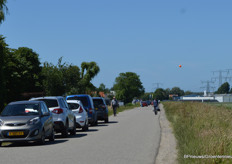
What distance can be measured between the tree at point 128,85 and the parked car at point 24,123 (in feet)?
524

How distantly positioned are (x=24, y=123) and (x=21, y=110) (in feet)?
3.44

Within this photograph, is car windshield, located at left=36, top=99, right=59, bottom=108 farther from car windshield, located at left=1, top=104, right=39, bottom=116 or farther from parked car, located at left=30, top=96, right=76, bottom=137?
car windshield, located at left=1, top=104, right=39, bottom=116

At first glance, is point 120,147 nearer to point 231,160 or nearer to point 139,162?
point 139,162

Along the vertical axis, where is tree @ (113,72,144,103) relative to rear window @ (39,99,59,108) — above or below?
above

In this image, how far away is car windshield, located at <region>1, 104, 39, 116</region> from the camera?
1577cm

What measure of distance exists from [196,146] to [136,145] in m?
4.22

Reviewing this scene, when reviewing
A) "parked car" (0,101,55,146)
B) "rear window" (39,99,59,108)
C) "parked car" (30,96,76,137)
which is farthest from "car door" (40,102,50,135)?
"rear window" (39,99,59,108)

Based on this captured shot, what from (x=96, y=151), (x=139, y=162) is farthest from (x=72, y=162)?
(x=96, y=151)

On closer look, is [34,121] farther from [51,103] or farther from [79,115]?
[79,115]

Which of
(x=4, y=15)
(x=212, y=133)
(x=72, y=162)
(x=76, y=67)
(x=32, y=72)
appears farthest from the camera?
(x=32, y=72)

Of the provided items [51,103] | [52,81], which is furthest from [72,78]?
[51,103]

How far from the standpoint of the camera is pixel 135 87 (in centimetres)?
18000

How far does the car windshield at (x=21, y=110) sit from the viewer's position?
15.8 meters

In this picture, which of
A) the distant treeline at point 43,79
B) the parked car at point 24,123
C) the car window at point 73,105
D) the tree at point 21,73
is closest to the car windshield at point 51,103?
the parked car at point 24,123
